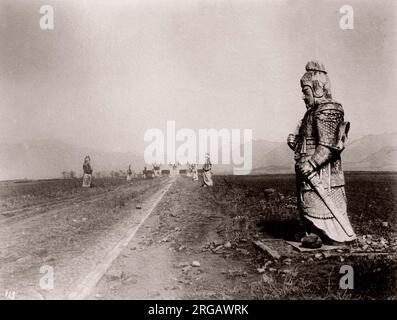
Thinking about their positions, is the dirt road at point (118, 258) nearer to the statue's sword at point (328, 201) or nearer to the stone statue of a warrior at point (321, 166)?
the stone statue of a warrior at point (321, 166)

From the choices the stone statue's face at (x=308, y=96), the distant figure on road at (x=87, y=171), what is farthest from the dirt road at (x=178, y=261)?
the distant figure on road at (x=87, y=171)

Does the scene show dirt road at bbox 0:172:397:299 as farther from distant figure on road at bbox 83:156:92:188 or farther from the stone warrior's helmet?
distant figure on road at bbox 83:156:92:188

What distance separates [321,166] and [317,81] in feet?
5.34

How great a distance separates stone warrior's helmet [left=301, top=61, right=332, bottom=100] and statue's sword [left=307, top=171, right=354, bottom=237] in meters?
1.51

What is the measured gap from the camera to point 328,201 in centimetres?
745

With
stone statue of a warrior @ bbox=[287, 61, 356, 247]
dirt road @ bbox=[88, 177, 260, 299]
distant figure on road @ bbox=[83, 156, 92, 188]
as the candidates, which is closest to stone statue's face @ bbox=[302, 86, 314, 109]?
stone statue of a warrior @ bbox=[287, 61, 356, 247]

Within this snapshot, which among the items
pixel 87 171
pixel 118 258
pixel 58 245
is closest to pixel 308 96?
A: pixel 118 258

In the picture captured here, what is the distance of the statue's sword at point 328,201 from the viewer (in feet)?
24.4

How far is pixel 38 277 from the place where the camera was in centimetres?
629

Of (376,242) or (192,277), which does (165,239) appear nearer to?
(192,277)

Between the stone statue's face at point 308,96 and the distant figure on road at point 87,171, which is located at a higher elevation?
the stone statue's face at point 308,96

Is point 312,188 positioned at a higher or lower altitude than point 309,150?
lower
